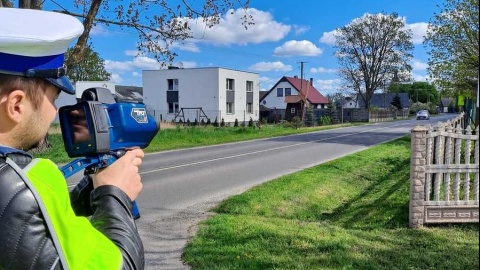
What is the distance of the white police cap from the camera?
102cm

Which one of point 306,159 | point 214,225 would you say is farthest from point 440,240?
point 306,159

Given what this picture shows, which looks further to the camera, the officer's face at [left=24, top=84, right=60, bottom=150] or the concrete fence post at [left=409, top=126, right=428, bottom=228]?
the concrete fence post at [left=409, top=126, right=428, bottom=228]

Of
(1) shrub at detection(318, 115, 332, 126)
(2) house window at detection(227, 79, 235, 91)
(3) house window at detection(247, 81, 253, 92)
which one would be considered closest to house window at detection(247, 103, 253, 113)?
(3) house window at detection(247, 81, 253, 92)

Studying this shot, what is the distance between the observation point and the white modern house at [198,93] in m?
44.8

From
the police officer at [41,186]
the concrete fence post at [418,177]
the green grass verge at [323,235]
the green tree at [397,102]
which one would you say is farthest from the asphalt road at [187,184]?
the green tree at [397,102]

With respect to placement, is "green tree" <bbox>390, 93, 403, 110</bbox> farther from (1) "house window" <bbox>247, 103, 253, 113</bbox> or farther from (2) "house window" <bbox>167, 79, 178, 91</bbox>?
(2) "house window" <bbox>167, 79, 178, 91</bbox>

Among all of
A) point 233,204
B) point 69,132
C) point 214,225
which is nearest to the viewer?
point 69,132

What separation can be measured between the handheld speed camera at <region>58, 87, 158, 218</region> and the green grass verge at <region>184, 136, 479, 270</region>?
8.69 ft

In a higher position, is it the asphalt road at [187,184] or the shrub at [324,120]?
the shrub at [324,120]

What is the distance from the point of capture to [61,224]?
0.99 m

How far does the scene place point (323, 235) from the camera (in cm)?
532

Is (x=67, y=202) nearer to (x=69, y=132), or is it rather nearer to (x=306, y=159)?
(x=69, y=132)

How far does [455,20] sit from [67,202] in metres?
21.5

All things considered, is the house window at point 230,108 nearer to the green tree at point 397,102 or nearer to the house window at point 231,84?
the house window at point 231,84
